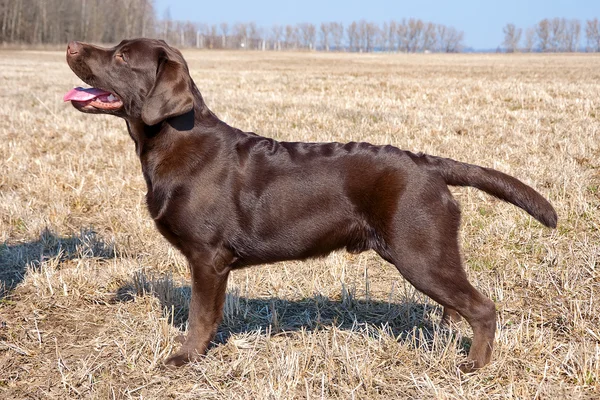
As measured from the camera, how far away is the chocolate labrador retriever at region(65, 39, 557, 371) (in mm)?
3139

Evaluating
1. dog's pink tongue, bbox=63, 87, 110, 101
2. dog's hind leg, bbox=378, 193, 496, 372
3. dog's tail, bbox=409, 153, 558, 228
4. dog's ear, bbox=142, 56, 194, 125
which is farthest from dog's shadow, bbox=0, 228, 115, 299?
dog's tail, bbox=409, 153, 558, 228

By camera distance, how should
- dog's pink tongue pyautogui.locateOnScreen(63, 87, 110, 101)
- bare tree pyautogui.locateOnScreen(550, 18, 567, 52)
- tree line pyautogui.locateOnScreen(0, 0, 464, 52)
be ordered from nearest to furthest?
dog's pink tongue pyautogui.locateOnScreen(63, 87, 110, 101), tree line pyautogui.locateOnScreen(0, 0, 464, 52), bare tree pyautogui.locateOnScreen(550, 18, 567, 52)

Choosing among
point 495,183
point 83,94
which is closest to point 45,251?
point 83,94

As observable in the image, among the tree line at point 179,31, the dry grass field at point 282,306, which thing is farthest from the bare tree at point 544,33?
the dry grass field at point 282,306

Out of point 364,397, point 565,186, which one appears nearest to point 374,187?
point 364,397

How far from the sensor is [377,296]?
4352mm

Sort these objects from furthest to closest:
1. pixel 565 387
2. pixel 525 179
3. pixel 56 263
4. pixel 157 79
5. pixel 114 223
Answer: pixel 525 179, pixel 114 223, pixel 56 263, pixel 157 79, pixel 565 387

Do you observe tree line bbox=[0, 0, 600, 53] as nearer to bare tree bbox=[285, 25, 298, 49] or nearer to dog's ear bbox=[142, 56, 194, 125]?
bare tree bbox=[285, 25, 298, 49]

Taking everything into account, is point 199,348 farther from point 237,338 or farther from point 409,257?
point 409,257

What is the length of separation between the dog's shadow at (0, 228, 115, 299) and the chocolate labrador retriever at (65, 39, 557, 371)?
180 cm

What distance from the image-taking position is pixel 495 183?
323 centimetres

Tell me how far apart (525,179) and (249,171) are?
14.9 feet

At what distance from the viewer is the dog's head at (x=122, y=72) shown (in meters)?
3.42

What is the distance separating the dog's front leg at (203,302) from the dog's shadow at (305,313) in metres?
0.30
